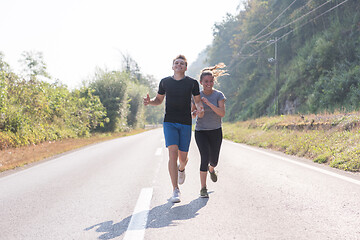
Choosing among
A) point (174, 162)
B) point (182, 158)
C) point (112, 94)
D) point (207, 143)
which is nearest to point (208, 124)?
point (207, 143)

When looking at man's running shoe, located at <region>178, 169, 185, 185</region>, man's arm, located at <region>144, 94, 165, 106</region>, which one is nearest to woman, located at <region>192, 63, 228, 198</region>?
man's running shoe, located at <region>178, 169, 185, 185</region>

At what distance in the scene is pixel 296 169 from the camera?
21.0 ft

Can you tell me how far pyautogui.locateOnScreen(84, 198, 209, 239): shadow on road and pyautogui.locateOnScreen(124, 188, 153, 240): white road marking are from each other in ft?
0.18

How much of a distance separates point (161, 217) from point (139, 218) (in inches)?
10.4

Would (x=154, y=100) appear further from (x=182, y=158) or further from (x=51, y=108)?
(x=51, y=108)

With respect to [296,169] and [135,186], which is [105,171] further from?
[296,169]

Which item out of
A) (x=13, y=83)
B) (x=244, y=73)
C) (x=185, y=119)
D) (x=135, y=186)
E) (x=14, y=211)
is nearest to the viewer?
(x=14, y=211)

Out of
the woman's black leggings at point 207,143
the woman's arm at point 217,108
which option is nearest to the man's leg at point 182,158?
the woman's black leggings at point 207,143

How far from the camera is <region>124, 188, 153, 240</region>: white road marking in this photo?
2967 mm

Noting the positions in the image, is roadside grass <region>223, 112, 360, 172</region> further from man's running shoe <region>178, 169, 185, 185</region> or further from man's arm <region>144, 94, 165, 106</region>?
man's arm <region>144, 94, 165, 106</region>

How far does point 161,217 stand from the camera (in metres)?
3.54

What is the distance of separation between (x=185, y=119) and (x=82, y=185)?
268 cm

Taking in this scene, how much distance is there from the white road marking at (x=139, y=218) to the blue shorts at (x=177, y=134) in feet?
2.97

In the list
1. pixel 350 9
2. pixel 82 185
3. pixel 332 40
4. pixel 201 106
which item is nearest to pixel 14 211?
pixel 82 185
